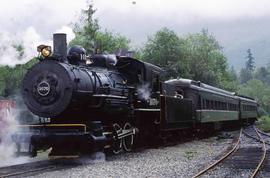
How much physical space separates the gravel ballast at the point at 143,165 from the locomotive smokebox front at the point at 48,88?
5.20 feet

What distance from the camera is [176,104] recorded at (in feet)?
57.8

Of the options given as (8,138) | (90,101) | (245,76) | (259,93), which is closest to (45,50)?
(90,101)

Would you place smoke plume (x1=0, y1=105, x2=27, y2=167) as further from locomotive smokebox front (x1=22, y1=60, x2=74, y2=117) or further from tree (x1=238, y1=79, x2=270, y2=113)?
tree (x1=238, y1=79, x2=270, y2=113)

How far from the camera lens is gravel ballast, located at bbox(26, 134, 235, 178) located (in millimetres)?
9953

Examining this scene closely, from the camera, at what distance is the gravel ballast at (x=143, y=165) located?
392 inches

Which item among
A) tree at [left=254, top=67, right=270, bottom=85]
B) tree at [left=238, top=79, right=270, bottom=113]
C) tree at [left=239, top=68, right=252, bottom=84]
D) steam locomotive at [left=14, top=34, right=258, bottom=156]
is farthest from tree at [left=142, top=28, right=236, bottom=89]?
tree at [left=239, top=68, right=252, bottom=84]

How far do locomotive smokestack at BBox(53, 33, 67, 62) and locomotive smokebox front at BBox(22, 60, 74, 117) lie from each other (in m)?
0.51

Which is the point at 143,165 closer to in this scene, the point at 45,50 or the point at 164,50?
the point at 45,50

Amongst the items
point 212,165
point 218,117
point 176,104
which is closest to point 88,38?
point 218,117

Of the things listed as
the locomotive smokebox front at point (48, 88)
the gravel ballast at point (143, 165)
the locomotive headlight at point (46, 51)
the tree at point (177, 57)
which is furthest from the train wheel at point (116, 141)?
the tree at point (177, 57)

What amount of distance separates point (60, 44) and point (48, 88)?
4.18ft

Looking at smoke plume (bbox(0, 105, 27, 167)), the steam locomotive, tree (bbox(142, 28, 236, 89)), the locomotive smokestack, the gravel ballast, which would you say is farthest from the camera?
tree (bbox(142, 28, 236, 89))

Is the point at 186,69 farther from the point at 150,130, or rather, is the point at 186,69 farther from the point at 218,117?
the point at 150,130

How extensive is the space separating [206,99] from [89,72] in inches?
466
